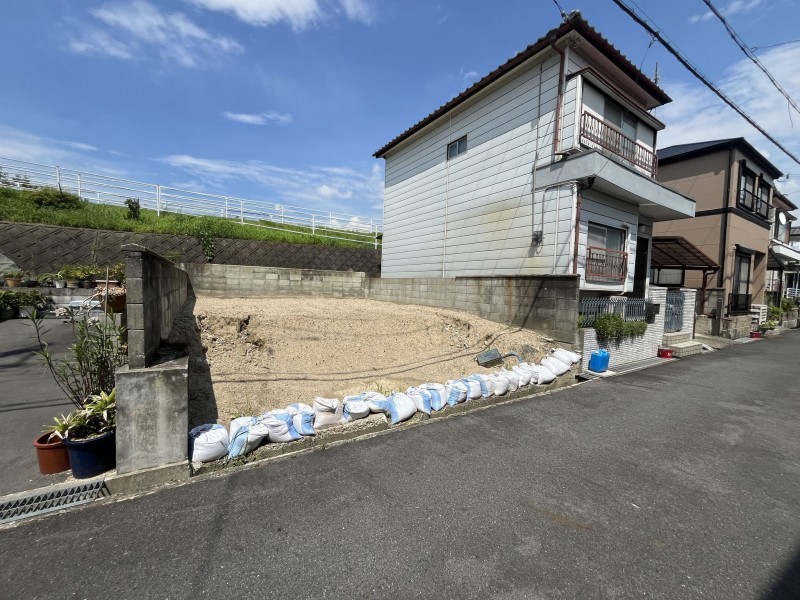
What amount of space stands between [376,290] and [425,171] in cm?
432

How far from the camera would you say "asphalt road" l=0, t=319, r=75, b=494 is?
2627 millimetres

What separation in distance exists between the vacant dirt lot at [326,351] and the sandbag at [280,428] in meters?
0.55

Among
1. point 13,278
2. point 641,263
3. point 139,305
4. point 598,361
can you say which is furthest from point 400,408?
point 13,278

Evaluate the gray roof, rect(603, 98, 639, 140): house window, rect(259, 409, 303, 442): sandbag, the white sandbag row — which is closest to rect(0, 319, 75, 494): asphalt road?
the white sandbag row

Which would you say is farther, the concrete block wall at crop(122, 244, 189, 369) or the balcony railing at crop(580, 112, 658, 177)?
the balcony railing at crop(580, 112, 658, 177)

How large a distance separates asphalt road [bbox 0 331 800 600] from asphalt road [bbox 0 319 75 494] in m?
0.72

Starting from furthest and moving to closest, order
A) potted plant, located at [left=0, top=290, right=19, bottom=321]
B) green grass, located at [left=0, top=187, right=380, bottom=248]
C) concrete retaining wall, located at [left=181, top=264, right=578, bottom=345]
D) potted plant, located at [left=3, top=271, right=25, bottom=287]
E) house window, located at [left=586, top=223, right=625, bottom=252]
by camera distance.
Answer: green grass, located at [left=0, top=187, right=380, bottom=248]
potted plant, located at [left=3, top=271, right=25, bottom=287]
potted plant, located at [left=0, top=290, right=19, bottom=321]
house window, located at [left=586, top=223, right=625, bottom=252]
concrete retaining wall, located at [left=181, top=264, right=578, bottom=345]

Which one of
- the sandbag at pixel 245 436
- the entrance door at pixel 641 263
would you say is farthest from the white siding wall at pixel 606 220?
the sandbag at pixel 245 436

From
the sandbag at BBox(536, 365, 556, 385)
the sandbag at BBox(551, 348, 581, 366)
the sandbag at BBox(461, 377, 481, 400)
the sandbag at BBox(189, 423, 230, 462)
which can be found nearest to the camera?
the sandbag at BBox(189, 423, 230, 462)

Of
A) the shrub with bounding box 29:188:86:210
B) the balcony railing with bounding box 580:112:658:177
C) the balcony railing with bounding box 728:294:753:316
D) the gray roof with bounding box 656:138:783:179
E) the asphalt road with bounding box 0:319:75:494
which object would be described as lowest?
the asphalt road with bounding box 0:319:75:494

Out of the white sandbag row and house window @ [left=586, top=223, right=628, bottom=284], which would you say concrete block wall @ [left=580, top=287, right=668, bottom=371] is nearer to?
house window @ [left=586, top=223, right=628, bottom=284]

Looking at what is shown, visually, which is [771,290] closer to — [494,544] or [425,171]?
[425,171]

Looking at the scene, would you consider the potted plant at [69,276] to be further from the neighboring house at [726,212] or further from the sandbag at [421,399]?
the neighboring house at [726,212]

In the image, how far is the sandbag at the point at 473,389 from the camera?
14.6 ft
